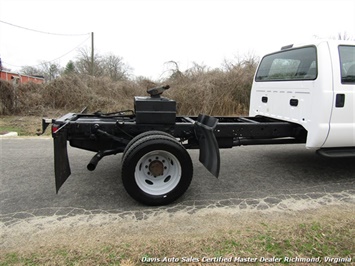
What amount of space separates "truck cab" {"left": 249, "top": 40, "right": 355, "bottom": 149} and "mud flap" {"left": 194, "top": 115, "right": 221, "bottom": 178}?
144 cm

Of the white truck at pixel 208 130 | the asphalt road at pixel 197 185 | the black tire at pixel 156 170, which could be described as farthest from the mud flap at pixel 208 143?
the asphalt road at pixel 197 185

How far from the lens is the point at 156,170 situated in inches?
138

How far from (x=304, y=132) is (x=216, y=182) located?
1604 mm

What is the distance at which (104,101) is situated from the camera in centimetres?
1493

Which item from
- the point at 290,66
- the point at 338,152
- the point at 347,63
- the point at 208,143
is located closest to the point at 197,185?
the point at 208,143

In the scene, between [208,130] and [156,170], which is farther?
[208,130]

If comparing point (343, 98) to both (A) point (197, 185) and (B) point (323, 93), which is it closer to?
(B) point (323, 93)

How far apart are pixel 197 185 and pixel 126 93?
41.0 ft

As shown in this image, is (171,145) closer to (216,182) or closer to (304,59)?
(216,182)

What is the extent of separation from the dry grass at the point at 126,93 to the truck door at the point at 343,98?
26.8ft

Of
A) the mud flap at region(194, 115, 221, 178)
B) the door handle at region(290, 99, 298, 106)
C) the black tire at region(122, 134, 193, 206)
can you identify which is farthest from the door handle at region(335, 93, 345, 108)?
the black tire at region(122, 134, 193, 206)

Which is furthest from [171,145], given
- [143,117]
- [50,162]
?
[50,162]

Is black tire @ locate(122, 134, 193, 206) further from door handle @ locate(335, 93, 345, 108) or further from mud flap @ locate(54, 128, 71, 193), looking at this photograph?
door handle @ locate(335, 93, 345, 108)

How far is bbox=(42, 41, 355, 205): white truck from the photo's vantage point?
11.2ft
